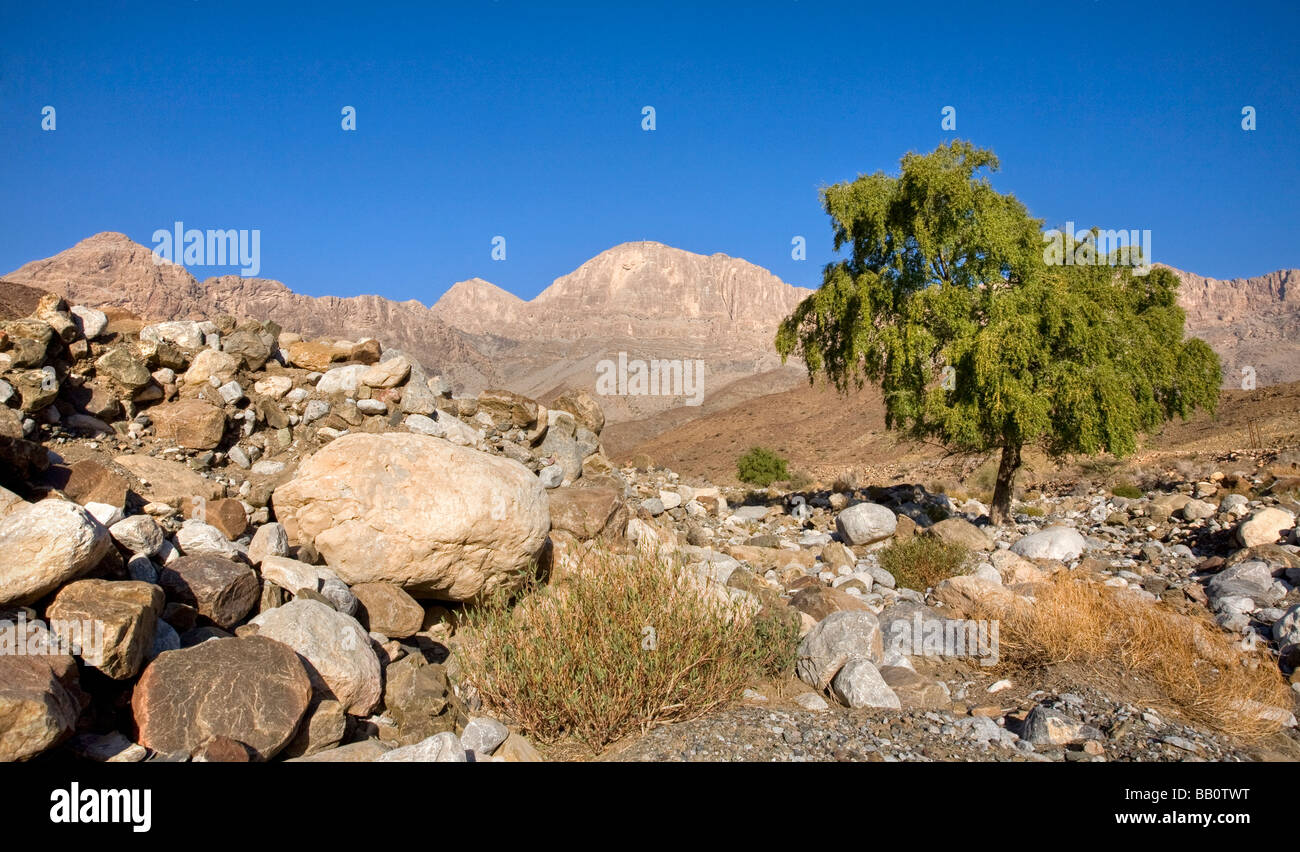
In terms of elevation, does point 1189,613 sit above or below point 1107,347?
below

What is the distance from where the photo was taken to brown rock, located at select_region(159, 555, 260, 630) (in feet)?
16.5

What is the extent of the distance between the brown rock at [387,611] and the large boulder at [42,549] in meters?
2.11

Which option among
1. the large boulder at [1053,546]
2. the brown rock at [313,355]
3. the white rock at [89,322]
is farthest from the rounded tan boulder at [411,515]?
the large boulder at [1053,546]

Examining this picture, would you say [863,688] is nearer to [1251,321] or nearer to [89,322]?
[89,322]

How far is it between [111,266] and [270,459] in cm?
12737

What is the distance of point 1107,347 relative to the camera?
13.2 meters

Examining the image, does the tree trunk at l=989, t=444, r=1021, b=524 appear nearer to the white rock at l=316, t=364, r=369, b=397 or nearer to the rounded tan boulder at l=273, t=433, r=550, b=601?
the rounded tan boulder at l=273, t=433, r=550, b=601

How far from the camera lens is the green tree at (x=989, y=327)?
1289 centimetres

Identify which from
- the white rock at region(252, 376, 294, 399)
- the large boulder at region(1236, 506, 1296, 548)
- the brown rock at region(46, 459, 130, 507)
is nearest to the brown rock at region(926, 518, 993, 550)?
the large boulder at region(1236, 506, 1296, 548)

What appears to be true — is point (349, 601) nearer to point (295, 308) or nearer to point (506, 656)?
point (506, 656)

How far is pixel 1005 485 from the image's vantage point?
14961 millimetres
